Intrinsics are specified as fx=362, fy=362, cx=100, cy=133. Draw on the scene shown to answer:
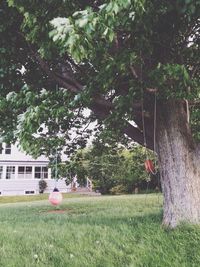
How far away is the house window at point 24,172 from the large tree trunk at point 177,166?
37.9 metres

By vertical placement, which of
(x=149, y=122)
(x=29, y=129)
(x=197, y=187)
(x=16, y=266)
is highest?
(x=149, y=122)

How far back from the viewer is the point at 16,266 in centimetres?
573

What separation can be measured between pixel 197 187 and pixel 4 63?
4469mm

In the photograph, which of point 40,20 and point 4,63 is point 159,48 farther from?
point 4,63

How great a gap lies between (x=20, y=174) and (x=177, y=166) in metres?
38.3

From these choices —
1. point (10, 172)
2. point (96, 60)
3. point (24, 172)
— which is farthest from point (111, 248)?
point (24, 172)

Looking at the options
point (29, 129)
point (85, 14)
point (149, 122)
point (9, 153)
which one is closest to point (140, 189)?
point (9, 153)

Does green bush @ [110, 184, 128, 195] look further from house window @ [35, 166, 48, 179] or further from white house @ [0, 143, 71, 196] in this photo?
house window @ [35, 166, 48, 179]

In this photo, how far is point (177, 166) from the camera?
7.02m

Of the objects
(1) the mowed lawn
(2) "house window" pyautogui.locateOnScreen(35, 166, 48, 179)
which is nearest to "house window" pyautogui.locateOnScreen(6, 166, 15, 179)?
(2) "house window" pyautogui.locateOnScreen(35, 166, 48, 179)


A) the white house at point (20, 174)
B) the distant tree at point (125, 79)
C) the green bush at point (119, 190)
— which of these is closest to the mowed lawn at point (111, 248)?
the distant tree at point (125, 79)

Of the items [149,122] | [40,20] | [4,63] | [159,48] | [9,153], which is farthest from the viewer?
[9,153]

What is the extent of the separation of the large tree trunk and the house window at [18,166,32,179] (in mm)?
37874

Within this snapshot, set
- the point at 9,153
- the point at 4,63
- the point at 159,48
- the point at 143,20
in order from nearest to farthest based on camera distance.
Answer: the point at 143,20
the point at 159,48
the point at 4,63
the point at 9,153
